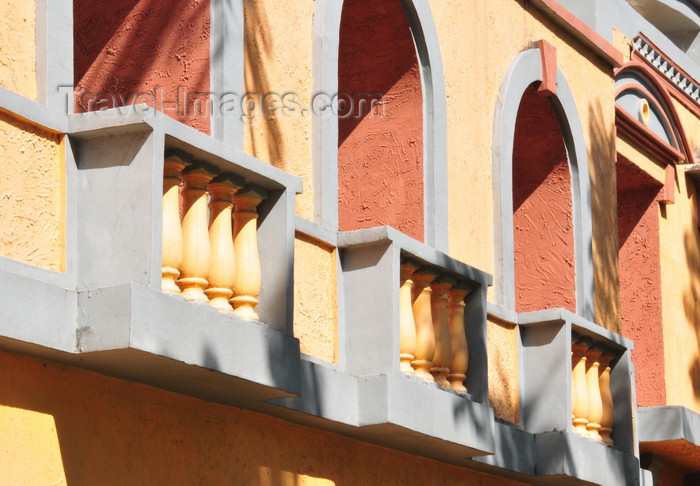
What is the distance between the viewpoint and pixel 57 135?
6.01 m

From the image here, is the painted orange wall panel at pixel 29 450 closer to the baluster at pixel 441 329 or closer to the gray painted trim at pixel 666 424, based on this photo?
the baluster at pixel 441 329

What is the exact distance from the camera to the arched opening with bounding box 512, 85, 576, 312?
34.8 feet

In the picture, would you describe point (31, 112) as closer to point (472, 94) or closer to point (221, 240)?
point (221, 240)

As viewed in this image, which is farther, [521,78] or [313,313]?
[521,78]

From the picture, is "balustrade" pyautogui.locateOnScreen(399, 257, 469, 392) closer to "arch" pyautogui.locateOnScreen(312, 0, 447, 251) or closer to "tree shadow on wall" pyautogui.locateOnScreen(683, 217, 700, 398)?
"arch" pyautogui.locateOnScreen(312, 0, 447, 251)

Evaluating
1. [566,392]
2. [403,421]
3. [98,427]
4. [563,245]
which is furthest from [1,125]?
[563,245]

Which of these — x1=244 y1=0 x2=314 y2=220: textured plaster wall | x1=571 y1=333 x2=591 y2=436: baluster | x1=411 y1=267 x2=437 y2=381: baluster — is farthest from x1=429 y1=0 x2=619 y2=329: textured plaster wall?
x1=244 y1=0 x2=314 y2=220: textured plaster wall

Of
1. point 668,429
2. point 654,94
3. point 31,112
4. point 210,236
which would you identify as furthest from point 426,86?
point 654,94

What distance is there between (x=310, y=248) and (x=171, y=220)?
1457mm

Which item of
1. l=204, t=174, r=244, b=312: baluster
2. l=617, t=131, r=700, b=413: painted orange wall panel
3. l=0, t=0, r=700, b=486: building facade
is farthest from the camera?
l=617, t=131, r=700, b=413: painted orange wall panel

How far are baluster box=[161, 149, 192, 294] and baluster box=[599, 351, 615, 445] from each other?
14.6ft

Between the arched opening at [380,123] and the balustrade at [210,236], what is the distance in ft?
7.97

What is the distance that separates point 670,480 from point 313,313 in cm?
641

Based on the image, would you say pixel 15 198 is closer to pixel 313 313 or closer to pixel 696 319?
pixel 313 313
